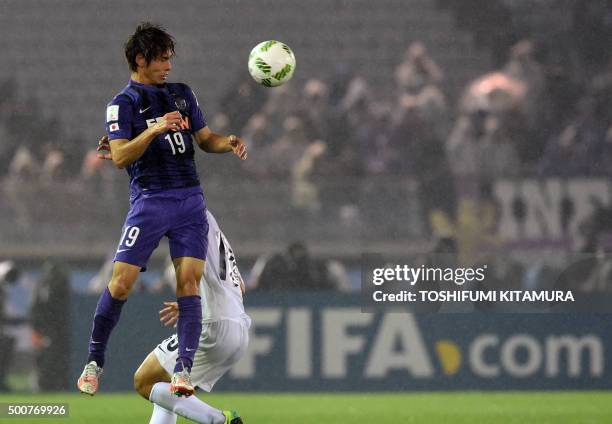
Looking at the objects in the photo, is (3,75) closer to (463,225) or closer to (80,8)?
(80,8)

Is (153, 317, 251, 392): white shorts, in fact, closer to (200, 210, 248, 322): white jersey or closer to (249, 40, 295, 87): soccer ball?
(200, 210, 248, 322): white jersey

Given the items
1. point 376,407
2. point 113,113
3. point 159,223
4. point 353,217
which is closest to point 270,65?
point 113,113

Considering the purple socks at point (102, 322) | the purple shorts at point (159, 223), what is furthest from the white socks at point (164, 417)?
the purple shorts at point (159, 223)

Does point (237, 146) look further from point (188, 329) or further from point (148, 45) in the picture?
point (188, 329)

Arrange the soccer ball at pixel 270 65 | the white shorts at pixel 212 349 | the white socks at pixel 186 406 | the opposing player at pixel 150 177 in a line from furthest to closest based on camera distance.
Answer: the soccer ball at pixel 270 65 → the opposing player at pixel 150 177 → the white shorts at pixel 212 349 → the white socks at pixel 186 406

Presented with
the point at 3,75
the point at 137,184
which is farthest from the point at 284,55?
the point at 3,75

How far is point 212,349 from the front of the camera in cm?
582

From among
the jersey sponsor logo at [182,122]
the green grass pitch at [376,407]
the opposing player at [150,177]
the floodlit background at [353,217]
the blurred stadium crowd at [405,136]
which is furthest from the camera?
the blurred stadium crowd at [405,136]

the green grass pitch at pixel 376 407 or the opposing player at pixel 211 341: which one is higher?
the opposing player at pixel 211 341

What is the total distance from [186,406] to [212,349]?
0.31m

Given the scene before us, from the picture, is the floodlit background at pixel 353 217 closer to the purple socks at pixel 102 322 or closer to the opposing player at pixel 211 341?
the purple socks at pixel 102 322

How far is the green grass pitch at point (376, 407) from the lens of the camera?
27.6ft

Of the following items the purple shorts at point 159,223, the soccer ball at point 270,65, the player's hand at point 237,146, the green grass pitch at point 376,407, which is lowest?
the green grass pitch at point 376,407

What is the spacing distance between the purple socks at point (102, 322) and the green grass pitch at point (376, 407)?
1.85 m
